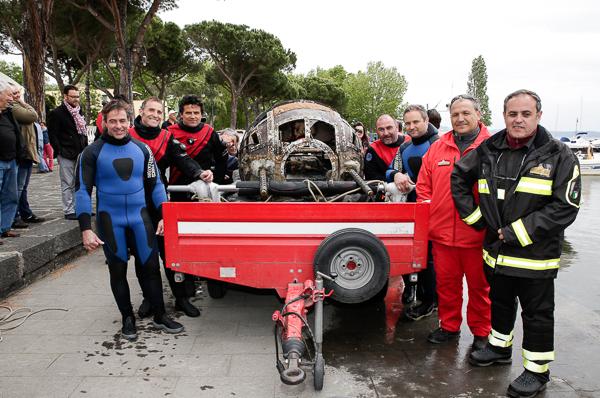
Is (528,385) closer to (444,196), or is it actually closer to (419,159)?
(444,196)

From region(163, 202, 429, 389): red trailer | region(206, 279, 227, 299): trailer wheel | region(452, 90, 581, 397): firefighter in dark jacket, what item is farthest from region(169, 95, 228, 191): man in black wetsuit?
region(452, 90, 581, 397): firefighter in dark jacket

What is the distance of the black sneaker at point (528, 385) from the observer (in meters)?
3.07

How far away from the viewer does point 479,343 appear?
3768 millimetres

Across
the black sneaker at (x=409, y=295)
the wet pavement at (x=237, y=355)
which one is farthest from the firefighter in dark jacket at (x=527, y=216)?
the black sneaker at (x=409, y=295)

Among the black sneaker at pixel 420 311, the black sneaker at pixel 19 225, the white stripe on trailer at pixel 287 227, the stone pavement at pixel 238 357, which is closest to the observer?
the stone pavement at pixel 238 357

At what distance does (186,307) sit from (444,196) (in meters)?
2.52

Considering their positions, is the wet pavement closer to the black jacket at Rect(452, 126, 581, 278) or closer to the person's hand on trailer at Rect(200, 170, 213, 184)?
the black jacket at Rect(452, 126, 581, 278)

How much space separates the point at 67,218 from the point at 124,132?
3.63m

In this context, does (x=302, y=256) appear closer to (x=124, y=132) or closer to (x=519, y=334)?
(x=124, y=132)

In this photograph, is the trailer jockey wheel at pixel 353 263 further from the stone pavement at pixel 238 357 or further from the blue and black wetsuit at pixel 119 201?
the blue and black wetsuit at pixel 119 201

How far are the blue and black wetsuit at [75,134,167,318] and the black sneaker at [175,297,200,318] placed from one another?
24.2 inches

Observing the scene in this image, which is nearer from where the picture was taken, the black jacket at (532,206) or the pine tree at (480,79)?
the black jacket at (532,206)

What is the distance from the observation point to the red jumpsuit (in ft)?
12.2

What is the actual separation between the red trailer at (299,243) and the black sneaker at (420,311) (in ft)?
2.94
